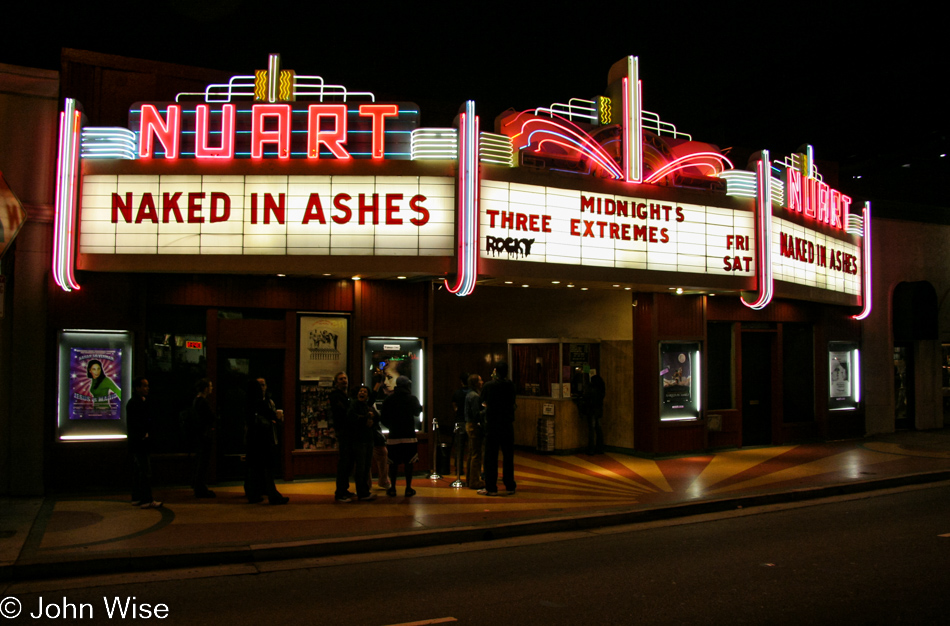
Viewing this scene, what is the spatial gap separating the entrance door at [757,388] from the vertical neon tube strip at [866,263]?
3400mm

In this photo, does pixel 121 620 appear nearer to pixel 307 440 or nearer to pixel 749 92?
pixel 307 440

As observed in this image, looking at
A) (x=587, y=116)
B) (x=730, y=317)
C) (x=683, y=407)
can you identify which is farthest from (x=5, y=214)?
(x=730, y=317)

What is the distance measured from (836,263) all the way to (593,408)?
314 inches

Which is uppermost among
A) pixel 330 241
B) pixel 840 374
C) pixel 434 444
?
pixel 330 241

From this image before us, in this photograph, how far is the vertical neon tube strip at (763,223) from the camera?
15.9m

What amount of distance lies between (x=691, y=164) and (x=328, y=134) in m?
7.31

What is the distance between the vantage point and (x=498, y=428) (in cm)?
1194

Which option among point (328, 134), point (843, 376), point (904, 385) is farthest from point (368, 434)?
point (904, 385)

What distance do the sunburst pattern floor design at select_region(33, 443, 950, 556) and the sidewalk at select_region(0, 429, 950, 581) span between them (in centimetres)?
2

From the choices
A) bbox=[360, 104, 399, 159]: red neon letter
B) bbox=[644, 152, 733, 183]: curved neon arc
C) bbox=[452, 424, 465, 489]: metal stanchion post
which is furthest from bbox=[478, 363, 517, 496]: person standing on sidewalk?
bbox=[644, 152, 733, 183]: curved neon arc

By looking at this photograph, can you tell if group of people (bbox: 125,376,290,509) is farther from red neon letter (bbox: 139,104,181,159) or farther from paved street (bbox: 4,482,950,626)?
red neon letter (bbox: 139,104,181,159)

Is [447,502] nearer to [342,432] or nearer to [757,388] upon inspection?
[342,432]

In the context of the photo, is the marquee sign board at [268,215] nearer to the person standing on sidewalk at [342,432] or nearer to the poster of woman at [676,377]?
the person standing on sidewalk at [342,432]

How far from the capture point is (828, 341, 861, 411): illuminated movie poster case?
1967 cm
